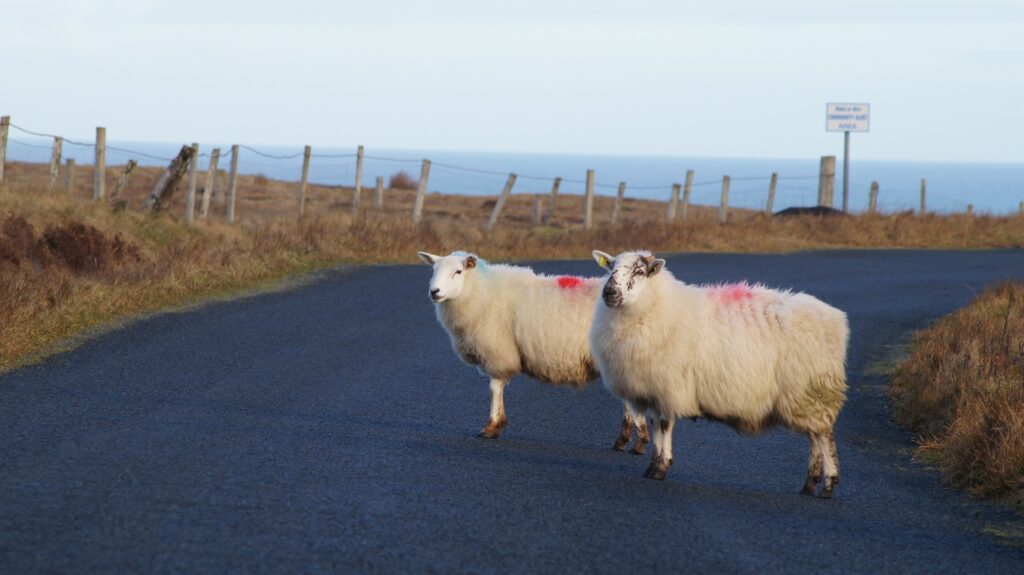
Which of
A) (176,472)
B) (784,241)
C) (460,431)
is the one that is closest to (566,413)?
(460,431)

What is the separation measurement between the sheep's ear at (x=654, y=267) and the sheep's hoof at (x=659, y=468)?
1.31m

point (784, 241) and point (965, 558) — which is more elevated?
point (784, 241)

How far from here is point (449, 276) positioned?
10000mm

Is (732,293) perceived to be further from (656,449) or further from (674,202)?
(674,202)

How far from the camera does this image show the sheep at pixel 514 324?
379 inches

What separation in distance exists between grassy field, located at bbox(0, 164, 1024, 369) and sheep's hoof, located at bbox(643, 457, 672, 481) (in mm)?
6364

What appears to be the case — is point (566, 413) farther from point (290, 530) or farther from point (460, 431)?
point (290, 530)

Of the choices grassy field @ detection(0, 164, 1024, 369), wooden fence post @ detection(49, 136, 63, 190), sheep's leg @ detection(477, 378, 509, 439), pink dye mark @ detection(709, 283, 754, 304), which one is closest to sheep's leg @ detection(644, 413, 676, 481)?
pink dye mark @ detection(709, 283, 754, 304)

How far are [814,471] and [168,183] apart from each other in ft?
61.0

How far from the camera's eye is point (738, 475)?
27.5ft

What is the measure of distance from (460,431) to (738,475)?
7.21ft

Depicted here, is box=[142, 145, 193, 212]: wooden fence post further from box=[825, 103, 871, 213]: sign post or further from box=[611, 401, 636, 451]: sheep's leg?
box=[825, 103, 871, 213]: sign post

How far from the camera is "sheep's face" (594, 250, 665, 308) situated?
8.34 metres

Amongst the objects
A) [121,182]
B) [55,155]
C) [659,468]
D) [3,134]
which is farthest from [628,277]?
[55,155]
